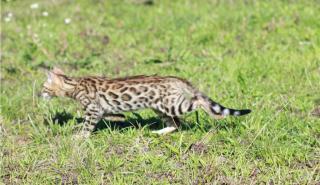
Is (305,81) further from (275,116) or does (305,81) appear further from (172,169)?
(172,169)

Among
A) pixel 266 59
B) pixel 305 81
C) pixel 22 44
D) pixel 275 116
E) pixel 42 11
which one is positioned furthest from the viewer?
pixel 42 11

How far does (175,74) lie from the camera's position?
10.5 metres

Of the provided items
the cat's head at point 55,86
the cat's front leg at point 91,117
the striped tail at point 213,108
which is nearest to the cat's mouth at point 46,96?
the cat's head at point 55,86

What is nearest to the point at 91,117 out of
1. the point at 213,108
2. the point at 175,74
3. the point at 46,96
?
the point at 46,96

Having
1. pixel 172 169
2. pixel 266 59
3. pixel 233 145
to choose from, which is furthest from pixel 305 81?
pixel 172 169

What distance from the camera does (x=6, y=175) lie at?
23.8 ft

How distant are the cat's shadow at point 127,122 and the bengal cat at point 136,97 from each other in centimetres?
12

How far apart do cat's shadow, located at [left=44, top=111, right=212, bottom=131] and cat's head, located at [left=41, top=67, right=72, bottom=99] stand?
0.26m

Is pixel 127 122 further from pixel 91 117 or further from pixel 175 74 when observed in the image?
pixel 175 74

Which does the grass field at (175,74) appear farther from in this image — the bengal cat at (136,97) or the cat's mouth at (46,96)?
the bengal cat at (136,97)

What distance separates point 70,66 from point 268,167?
4.83 metres

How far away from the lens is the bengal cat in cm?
779

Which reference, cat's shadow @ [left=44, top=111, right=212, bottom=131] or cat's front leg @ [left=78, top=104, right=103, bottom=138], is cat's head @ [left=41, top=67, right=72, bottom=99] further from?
cat's front leg @ [left=78, top=104, right=103, bottom=138]

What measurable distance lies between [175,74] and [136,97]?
2.55 meters
